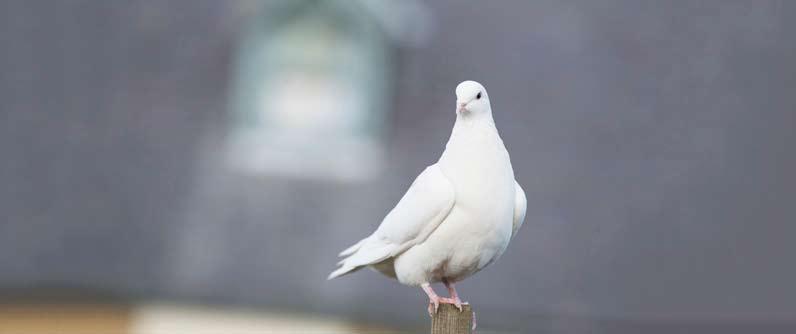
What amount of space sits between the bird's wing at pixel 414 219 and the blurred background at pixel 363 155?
4590mm

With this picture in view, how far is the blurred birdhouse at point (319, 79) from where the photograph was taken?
8172 mm

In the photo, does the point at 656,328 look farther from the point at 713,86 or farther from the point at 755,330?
the point at 713,86

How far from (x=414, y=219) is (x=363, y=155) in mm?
5342

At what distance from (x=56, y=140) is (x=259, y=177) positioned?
152 cm

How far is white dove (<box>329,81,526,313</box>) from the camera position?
2.82 meters

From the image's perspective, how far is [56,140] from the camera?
8289 mm

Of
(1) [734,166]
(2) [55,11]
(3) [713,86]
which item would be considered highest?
(2) [55,11]

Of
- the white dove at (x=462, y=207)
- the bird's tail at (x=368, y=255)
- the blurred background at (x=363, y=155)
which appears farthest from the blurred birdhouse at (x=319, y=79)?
the white dove at (x=462, y=207)

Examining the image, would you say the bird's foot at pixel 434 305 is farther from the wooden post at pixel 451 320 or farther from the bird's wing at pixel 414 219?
the bird's wing at pixel 414 219

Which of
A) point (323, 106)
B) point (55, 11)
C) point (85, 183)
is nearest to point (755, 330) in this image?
point (323, 106)

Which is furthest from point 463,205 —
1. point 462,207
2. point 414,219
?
point 414,219

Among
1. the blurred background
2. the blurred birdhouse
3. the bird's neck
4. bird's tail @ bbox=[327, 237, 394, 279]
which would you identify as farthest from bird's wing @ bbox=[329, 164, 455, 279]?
the blurred birdhouse

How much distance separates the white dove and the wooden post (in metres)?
0.02

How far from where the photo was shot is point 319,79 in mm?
8352
